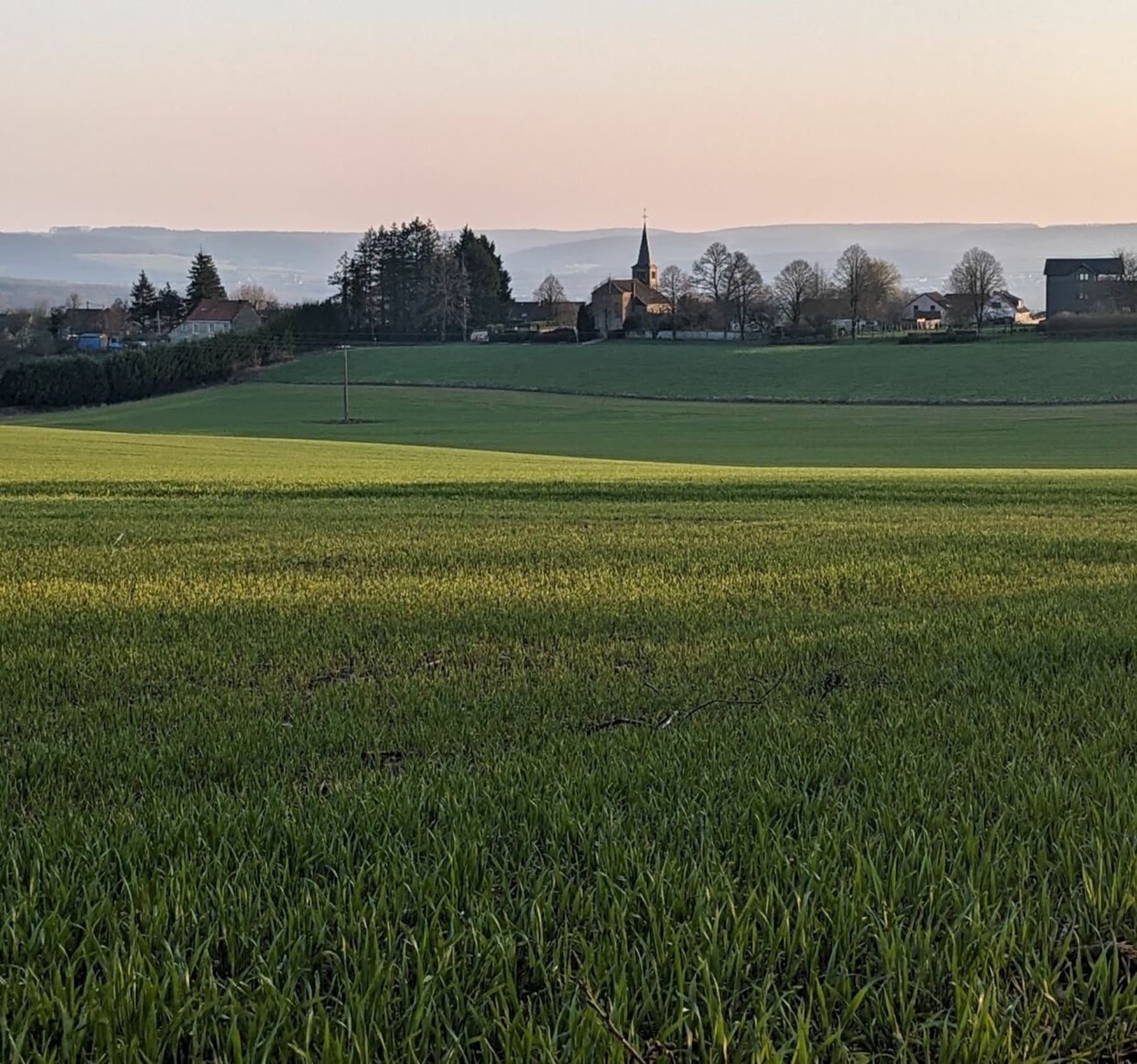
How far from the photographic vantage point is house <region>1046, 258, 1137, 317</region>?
162 meters

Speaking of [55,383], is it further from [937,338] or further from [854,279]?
[854,279]

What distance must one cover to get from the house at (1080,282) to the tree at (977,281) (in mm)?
8845

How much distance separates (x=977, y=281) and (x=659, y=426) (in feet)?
351

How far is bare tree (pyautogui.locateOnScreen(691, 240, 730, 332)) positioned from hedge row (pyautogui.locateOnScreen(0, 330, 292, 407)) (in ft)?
205

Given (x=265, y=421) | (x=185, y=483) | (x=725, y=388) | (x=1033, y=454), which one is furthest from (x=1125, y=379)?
(x=185, y=483)

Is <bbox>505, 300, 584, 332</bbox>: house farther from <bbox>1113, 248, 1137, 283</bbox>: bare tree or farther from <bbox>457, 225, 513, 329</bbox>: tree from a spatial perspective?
<bbox>1113, 248, 1137, 283</bbox>: bare tree

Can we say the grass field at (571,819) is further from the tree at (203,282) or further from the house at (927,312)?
the tree at (203,282)

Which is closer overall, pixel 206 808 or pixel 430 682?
pixel 206 808

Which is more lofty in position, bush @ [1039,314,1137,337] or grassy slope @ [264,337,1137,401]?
bush @ [1039,314,1137,337]

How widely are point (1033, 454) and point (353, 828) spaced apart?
169 ft

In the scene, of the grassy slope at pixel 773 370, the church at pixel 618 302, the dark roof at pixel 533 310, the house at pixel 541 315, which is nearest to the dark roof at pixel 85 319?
the grassy slope at pixel 773 370

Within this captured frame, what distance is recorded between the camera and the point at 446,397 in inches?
3767

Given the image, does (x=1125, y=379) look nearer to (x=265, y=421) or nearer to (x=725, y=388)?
(x=725, y=388)

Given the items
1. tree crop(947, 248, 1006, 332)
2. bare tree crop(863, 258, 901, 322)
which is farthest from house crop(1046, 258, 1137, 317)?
bare tree crop(863, 258, 901, 322)
